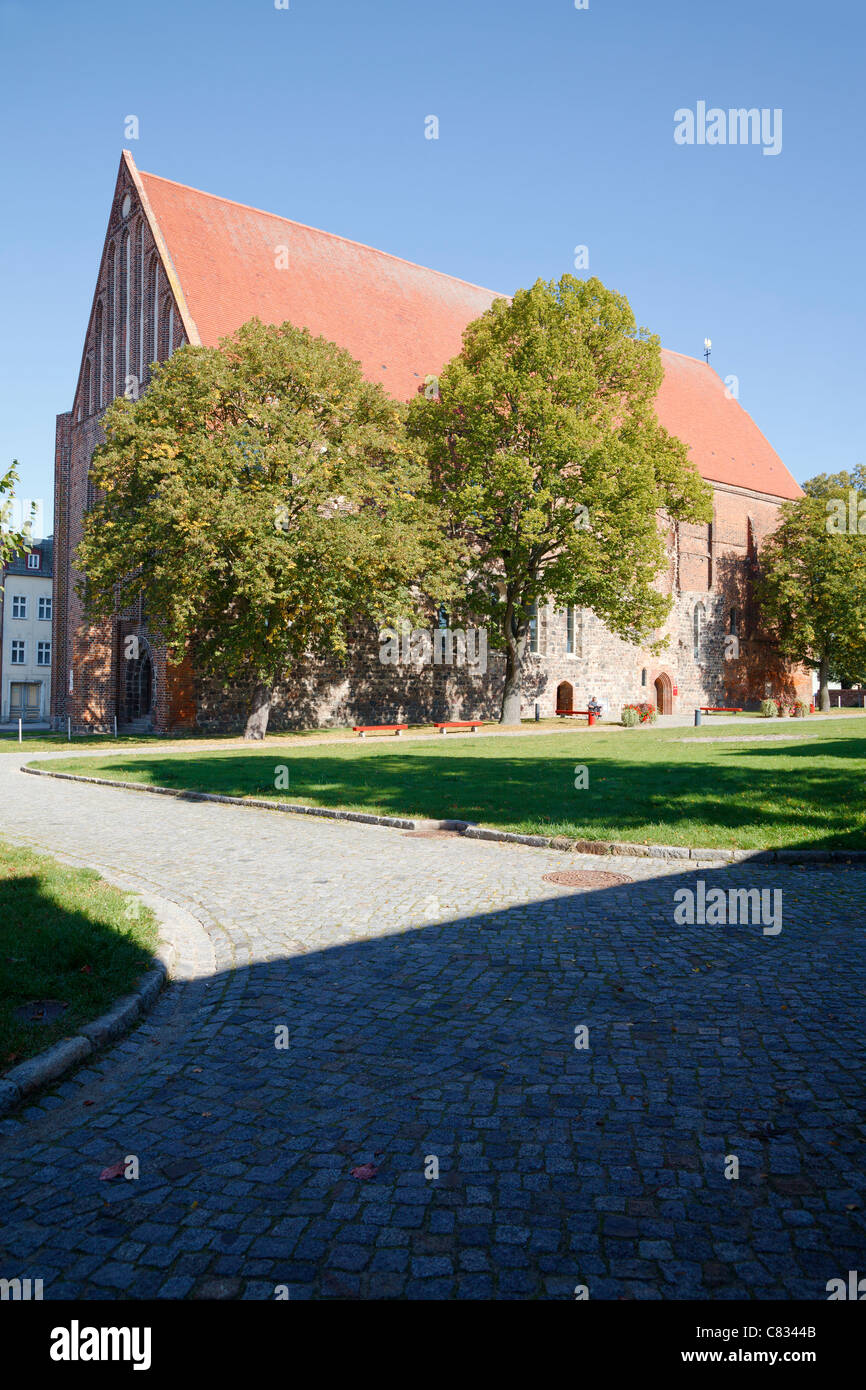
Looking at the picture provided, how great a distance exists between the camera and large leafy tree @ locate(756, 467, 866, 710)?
155 feet

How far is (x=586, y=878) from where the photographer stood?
7957 mm

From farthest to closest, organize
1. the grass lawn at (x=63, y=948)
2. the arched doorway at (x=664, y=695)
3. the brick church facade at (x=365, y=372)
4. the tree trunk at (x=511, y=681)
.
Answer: the arched doorway at (x=664, y=695) → the tree trunk at (x=511, y=681) → the brick church facade at (x=365, y=372) → the grass lawn at (x=63, y=948)

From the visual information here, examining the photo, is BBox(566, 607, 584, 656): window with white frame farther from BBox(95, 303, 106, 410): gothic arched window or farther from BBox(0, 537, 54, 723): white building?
BBox(0, 537, 54, 723): white building

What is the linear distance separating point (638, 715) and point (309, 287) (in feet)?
70.3

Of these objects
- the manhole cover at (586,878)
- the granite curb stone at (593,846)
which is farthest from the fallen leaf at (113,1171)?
the granite curb stone at (593,846)

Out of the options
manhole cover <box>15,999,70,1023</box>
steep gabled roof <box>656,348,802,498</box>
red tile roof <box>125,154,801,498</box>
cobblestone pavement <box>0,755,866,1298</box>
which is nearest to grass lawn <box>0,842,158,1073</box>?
manhole cover <box>15,999,70,1023</box>

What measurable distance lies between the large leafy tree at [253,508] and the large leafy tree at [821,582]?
29.8m

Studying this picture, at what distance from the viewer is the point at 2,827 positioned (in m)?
10.4

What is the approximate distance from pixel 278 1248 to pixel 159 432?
23.0 meters

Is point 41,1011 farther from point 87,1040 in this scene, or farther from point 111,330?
point 111,330

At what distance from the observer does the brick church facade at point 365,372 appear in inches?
1203

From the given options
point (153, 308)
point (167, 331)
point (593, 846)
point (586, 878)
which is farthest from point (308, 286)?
point (586, 878)

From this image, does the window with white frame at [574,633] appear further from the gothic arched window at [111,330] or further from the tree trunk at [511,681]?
the gothic arched window at [111,330]
